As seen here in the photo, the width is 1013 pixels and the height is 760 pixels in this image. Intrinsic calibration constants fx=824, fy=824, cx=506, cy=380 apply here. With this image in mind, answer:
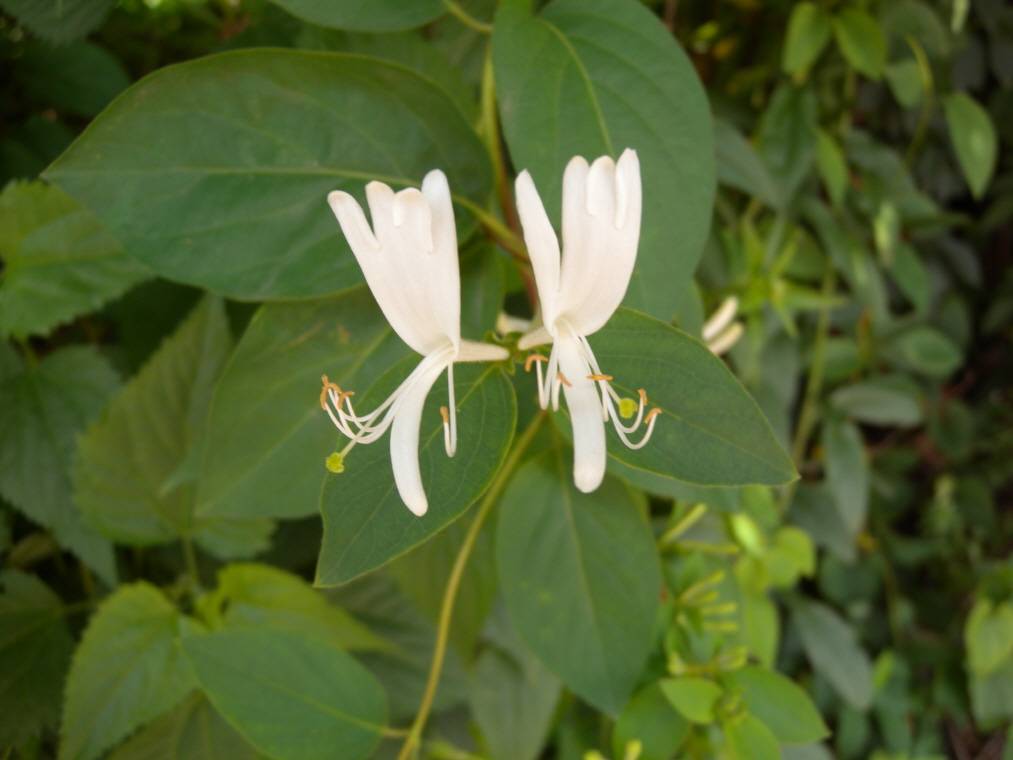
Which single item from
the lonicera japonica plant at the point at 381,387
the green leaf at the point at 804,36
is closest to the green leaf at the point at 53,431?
the lonicera japonica plant at the point at 381,387

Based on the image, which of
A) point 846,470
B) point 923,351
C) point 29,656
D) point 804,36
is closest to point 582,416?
point 29,656

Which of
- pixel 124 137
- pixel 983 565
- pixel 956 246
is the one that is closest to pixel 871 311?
pixel 956 246

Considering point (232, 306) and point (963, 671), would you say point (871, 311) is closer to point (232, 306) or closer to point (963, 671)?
point (963, 671)

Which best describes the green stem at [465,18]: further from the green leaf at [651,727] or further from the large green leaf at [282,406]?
the green leaf at [651,727]

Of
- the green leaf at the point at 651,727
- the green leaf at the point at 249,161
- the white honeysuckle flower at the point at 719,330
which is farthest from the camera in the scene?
the white honeysuckle flower at the point at 719,330

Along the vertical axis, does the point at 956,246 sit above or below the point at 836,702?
above

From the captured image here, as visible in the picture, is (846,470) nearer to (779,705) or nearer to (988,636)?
(988,636)

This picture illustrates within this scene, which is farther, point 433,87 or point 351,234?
point 433,87
